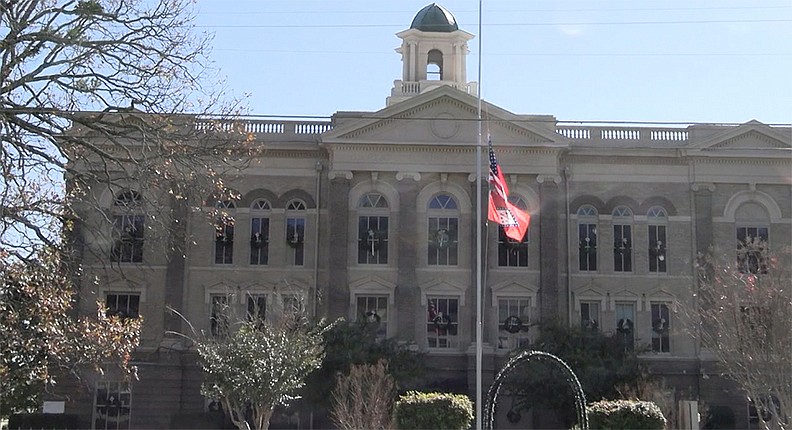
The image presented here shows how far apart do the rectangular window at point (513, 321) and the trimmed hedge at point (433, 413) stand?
19924 mm

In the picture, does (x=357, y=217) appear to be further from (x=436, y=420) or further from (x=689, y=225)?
(x=436, y=420)

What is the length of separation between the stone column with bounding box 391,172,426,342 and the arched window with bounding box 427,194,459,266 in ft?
1.64

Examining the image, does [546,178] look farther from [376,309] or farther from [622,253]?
[376,309]

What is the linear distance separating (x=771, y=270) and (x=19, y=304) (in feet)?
83.6

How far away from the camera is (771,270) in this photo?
3659 cm

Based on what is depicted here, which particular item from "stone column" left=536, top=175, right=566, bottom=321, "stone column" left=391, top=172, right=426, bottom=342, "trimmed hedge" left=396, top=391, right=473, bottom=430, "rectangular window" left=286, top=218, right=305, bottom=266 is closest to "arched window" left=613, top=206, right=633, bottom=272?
"stone column" left=536, top=175, right=566, bottom=321

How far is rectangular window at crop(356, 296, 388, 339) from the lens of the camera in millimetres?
46500

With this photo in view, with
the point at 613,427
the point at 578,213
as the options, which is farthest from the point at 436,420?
the point at 578,213

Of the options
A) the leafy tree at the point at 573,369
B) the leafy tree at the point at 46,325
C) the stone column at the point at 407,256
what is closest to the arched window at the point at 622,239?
the leafy tree at the point at 573,369

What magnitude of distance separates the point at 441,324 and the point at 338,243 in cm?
578

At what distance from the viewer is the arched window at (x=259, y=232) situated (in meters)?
47.6

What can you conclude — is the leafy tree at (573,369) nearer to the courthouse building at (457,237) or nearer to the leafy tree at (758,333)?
the courthouse building at (457,237)

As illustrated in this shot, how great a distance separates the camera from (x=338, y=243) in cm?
4666

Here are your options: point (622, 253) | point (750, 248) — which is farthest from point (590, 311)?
point (750, 248)
